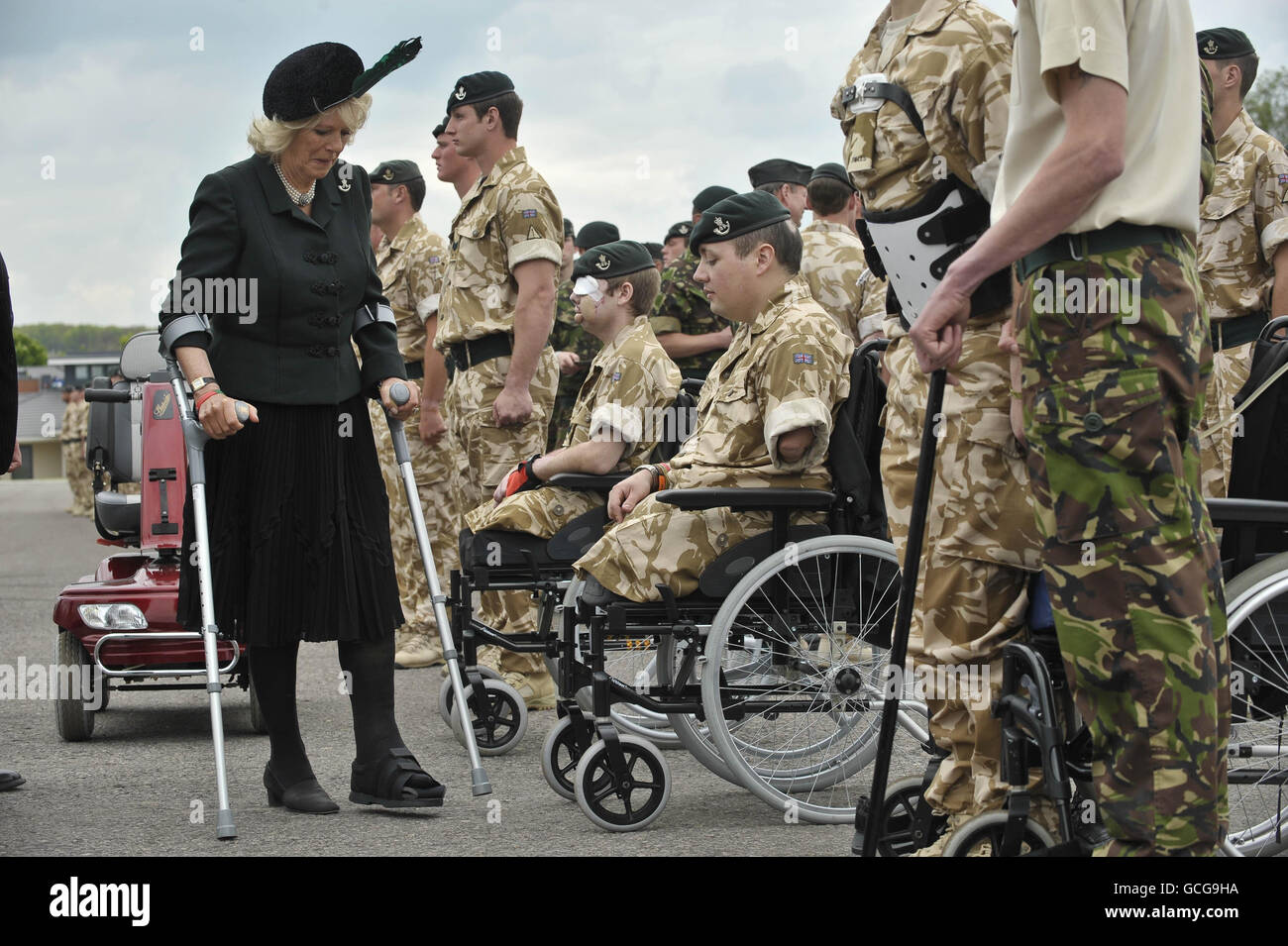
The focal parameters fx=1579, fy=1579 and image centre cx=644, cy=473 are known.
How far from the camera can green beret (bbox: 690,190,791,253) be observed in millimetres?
4781

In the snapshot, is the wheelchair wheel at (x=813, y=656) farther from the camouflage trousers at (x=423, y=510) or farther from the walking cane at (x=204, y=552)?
the camouflage trousers at (x=423, y=510)

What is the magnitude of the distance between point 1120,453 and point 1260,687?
1.16m

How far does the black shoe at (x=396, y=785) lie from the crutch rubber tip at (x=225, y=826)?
0.50 metres

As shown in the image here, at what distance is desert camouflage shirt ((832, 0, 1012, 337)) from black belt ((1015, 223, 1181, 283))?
0.54 meters

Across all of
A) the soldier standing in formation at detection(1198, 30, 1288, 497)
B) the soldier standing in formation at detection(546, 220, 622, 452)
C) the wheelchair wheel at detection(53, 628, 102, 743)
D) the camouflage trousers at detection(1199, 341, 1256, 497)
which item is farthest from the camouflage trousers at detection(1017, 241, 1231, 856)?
the soldier standing in formation at detection(546, 220, 622, 452)

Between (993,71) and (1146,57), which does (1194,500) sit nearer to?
(1146,57)

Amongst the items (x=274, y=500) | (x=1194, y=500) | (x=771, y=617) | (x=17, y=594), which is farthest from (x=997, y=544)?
(x=17, y=594)

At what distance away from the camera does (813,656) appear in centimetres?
445

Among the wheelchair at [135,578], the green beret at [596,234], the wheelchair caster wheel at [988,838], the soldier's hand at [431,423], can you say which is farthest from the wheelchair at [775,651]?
the green beret at [596,234]

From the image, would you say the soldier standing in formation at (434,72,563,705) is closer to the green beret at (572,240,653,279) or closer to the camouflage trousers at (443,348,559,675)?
the camouflage trousers at (443,348,559,675)

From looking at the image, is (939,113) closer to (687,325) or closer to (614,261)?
(614,261)

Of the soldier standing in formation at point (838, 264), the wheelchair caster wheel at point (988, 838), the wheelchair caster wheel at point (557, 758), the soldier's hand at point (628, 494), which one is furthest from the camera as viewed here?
the soldier standing in formation at point (838, 264)

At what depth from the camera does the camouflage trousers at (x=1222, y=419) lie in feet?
13.9
